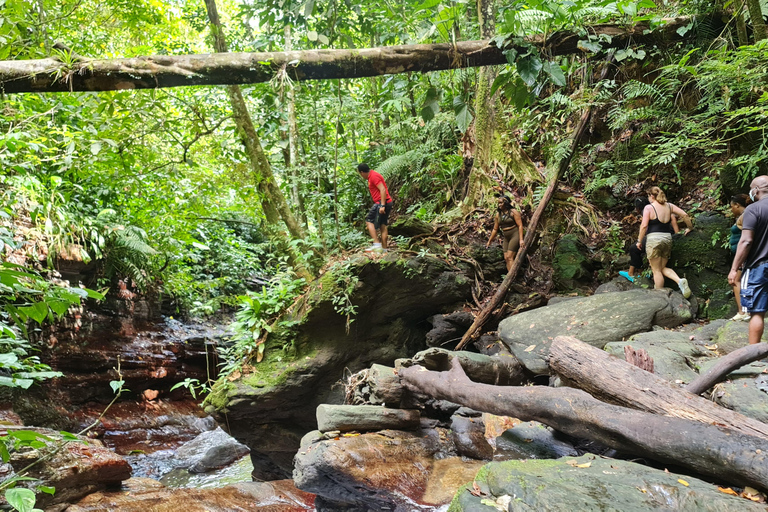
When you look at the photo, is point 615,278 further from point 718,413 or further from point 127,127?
point 127,127

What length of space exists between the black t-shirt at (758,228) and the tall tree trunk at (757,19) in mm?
2765

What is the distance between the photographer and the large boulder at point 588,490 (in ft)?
9.81

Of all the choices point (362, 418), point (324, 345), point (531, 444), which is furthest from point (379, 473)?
point (324, 345)

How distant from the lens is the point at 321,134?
34.5 feet

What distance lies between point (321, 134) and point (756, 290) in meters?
8.47

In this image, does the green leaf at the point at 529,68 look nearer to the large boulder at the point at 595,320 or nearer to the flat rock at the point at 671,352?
the flat rock at the point at 671,352

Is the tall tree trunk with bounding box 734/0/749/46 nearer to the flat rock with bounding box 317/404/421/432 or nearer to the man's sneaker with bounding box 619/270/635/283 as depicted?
the man's sneaker with bounding box 619/270/635/283

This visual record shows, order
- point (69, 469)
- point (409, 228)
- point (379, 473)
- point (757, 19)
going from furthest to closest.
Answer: point (409, 228)
point (757, 19)
point (69, 469)
point (379, 473)

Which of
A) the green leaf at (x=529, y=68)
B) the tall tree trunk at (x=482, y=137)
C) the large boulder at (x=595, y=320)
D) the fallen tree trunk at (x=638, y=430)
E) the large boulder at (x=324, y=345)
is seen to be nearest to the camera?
the fallen tree trunk at (x=638, y=430)

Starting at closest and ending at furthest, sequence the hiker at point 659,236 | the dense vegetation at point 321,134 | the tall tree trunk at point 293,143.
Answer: the dense vegetation at point 321,134 → the hiker at point 659,236 → the tall tree trunk at point 293,143

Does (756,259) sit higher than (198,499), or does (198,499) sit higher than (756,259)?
(756,259)

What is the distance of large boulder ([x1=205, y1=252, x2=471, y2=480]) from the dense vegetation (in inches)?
28.0

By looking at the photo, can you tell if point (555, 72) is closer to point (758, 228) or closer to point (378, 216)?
point (758, 228)

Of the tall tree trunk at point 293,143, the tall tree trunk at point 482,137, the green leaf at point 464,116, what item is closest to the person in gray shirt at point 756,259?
the green leaf at point 464,116
